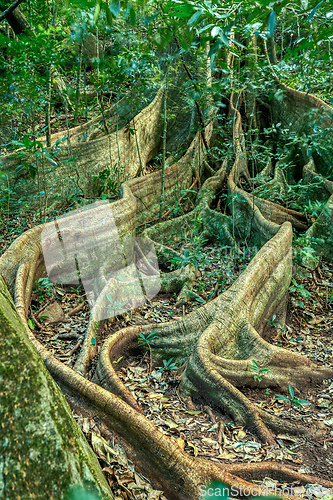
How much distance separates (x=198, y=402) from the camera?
2678 mm

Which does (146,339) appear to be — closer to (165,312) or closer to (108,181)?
(165,312)

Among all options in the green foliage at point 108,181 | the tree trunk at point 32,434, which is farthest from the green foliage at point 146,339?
the green foliage at point 108,181

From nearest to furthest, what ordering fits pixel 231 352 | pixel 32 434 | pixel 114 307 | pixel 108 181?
pixel 32 434 → pixel 231 352 → pixel 114 307 → pixel 108 181

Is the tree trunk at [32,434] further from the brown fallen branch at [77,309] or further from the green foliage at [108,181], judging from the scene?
the green foliage at [108,181]

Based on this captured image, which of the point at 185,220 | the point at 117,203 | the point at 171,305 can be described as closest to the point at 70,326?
the point at 171,305

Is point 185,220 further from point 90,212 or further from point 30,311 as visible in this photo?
point 30,311

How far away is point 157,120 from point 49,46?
3.75 metres

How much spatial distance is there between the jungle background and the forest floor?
0.05ft

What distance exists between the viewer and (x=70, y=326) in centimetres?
343

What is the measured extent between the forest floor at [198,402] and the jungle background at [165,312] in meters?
0.02

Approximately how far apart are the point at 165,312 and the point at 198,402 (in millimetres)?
1379

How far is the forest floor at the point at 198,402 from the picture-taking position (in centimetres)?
204

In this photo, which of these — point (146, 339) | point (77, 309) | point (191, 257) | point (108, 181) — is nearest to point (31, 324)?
point (77, 309)

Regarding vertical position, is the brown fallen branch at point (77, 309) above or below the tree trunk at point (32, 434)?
below
